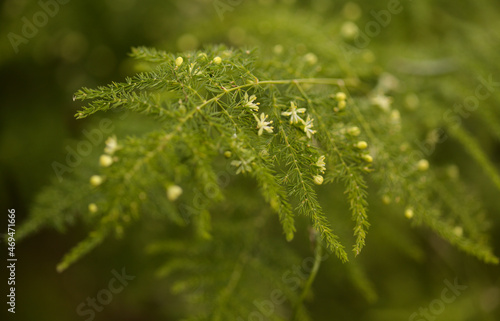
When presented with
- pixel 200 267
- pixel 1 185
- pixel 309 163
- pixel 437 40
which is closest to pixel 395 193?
pixel 309 163

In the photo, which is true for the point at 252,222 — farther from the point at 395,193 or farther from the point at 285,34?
the point at 285,34

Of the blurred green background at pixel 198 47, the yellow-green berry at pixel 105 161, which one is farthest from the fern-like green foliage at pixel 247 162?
the blurred green background at pixel 198 47

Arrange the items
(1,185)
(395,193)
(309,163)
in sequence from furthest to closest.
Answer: (1,185)
(395,193)
(309,163)

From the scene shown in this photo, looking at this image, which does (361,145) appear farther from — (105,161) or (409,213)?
(105,161)

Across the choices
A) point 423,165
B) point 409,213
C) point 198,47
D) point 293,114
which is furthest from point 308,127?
point 198,47

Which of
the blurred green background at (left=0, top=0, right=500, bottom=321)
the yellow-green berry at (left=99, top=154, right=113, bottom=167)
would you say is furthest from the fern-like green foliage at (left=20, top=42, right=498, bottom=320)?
the blurred green background at (left=0, top=0, right=500, bottom=321)

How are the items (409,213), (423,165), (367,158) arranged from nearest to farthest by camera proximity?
(367,158), (409,213), (423,165)

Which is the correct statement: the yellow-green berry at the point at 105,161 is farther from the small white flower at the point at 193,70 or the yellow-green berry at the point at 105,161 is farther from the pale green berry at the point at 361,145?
the pale green berry at the point at 361,145
